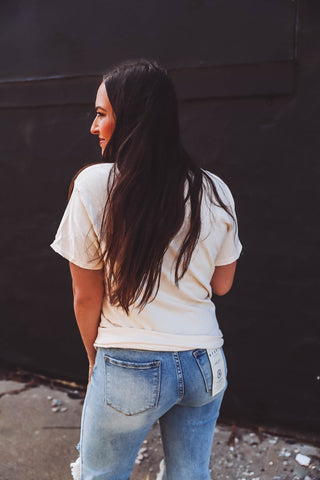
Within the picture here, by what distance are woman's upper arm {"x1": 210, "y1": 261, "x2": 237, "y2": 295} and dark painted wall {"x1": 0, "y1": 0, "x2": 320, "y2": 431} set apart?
1196 mm

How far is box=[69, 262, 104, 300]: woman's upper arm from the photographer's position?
1326mm

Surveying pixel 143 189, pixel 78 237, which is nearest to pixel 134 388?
pixel 78 237

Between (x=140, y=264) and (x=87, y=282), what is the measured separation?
198mm

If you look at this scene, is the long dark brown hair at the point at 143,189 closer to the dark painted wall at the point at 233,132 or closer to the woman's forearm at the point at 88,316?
the woman's forearm at the point at 88,316

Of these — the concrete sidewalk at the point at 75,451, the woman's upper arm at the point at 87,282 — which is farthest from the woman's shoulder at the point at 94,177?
the concrete sidewalk at the point at 75,451

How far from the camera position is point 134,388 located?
1240 mm

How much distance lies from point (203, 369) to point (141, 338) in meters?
0.21

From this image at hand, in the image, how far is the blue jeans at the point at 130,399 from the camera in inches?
49.1

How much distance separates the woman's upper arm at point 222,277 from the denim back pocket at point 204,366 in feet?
1.10

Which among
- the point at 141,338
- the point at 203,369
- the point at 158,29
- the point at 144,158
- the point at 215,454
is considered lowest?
the point at 215,454

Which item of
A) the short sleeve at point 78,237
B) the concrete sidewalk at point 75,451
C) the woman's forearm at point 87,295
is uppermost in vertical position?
the short sleeve at point 78,237

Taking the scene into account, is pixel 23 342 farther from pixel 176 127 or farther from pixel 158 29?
pixel 176 127

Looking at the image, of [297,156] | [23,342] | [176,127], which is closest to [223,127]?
[297,156]

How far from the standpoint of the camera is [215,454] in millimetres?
2732
